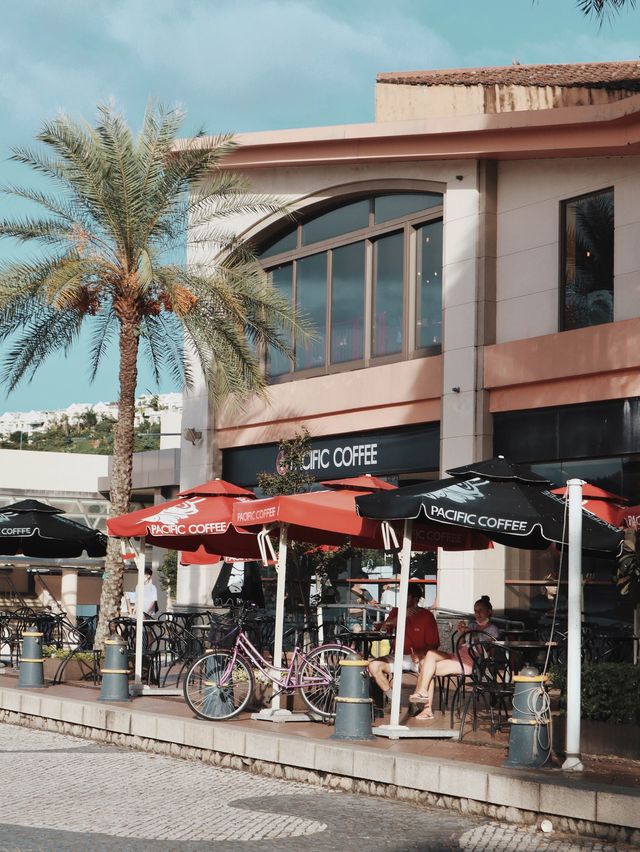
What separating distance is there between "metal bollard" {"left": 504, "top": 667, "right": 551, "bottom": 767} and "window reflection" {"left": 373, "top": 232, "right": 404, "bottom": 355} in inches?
513

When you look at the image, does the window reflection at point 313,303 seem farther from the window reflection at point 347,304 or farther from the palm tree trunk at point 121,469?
the palm tree trunk at point 121,469

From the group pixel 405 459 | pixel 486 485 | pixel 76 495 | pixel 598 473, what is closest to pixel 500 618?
pixel 598 473

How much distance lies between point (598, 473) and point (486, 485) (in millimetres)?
7551

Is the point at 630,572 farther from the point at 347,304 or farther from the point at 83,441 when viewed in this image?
the point at 83,441

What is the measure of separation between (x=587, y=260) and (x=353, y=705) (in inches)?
412

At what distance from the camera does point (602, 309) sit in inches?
755

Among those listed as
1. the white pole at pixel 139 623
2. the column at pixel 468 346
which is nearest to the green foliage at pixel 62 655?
the white pole at pixel 139 623

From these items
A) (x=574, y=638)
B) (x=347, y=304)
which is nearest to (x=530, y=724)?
(x=574, y=638)

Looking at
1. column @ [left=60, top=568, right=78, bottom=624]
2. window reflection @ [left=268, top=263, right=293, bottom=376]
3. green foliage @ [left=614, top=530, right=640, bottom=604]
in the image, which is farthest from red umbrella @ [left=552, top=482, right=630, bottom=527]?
column @ [left=60, top=568, right=78, bottom=624]

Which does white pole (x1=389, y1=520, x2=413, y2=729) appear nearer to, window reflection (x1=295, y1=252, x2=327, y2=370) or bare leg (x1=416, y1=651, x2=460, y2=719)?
bare leg (x1=416, y1=651, x2=460, y2=719)

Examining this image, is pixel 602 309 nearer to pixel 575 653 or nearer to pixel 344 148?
pixel 344 148

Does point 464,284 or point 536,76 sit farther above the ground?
point 536,76

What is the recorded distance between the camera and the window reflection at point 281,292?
25.3 meters

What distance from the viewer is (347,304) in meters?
23.9
